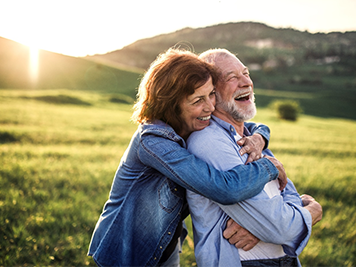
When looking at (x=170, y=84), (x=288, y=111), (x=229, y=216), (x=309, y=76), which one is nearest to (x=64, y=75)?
(x=288, y=111)

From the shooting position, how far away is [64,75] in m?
46.4

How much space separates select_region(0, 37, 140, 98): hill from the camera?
35853 millimetres

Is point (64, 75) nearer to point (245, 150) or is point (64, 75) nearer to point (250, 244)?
point (245, 150)

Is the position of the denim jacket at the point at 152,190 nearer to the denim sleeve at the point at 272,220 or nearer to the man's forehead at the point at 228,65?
the denim sleeve at the point at 272,220

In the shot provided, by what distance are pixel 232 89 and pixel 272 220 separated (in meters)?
1.39

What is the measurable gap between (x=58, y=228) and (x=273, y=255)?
3170mm

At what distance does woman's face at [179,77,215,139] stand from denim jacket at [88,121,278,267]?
32cm

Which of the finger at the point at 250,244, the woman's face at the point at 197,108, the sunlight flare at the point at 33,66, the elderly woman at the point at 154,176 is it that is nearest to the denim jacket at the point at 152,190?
the elderly woman at the point at 154,176

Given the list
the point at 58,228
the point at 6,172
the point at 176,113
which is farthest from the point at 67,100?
the point at 176,113

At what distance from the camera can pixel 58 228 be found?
12.8ft

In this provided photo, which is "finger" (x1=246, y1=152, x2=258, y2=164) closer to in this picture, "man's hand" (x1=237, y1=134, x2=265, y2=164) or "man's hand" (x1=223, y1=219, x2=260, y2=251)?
"man's hand" (x1=237, y1=134, x2=265, y2=164)

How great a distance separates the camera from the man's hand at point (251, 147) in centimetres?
228

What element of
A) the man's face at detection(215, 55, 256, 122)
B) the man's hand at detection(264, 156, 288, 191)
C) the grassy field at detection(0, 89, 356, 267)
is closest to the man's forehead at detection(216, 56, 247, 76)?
the man's face at detection(215, 55, 256, 122)

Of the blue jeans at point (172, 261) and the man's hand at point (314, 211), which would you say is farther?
the blue jeans at point (172, 261)
